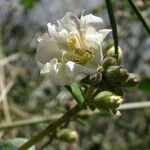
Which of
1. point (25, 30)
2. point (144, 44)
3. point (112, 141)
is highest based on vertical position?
point (25, 30)

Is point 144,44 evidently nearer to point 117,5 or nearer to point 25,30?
point 25,30

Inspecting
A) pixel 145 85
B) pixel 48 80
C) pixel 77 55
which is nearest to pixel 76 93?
pixel 77 55

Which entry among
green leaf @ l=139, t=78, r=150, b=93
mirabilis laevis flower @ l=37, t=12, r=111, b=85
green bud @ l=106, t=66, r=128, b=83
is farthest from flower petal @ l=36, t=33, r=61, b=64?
green leaf @ l=139, t=78, r=150, b=93

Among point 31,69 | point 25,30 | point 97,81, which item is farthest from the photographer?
point 25,30

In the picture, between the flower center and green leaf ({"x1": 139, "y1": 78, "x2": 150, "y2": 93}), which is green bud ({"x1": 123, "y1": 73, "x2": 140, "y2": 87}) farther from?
green leaf ({"x1": 139, "y1": 78, "x2": 150, "y2": 93})

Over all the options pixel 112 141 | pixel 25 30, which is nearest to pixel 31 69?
pixel 25 30

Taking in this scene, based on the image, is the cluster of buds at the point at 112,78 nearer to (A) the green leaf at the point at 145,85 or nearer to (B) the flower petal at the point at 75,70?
(B) the flower petal at the point at 75,70
